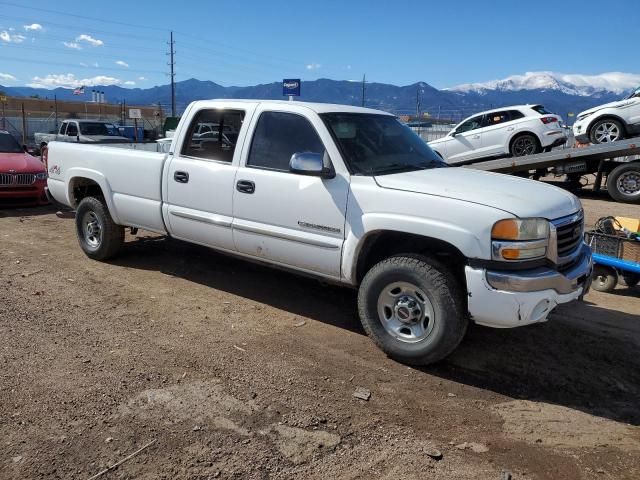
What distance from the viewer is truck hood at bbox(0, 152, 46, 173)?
10273 millimetres

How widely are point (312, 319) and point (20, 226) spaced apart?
621 cm

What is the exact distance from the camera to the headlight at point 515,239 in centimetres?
364

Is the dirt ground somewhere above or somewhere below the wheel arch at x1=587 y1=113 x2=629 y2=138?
below

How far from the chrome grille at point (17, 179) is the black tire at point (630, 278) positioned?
10091 millimetres

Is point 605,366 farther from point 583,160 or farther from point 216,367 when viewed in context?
point 583,160

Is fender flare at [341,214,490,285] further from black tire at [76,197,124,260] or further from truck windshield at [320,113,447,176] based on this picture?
black tire at [76,197,124,260]

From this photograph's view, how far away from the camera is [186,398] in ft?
11.8

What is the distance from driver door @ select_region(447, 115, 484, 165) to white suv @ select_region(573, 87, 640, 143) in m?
2.60

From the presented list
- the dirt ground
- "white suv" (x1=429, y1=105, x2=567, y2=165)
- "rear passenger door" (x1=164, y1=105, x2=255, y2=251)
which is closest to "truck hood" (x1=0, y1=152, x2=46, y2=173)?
the dirt ground

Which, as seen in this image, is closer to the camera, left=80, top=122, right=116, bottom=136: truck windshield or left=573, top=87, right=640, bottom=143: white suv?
left=573, top=87, right=640, bottom=143: white suv

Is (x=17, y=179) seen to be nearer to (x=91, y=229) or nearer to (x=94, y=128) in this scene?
(x=91, y=229)

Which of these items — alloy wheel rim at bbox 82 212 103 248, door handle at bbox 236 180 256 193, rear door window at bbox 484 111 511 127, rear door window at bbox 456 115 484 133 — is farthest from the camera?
rear door window at bbox 456 115 484 133

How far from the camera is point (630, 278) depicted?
7.03 metres

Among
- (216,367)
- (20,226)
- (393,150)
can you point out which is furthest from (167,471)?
(20,226)
